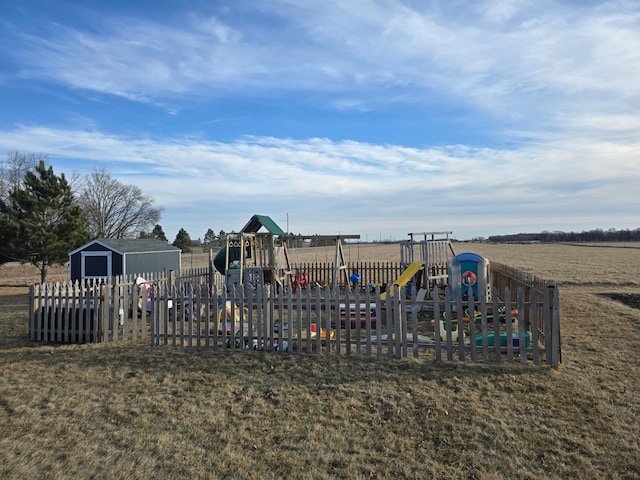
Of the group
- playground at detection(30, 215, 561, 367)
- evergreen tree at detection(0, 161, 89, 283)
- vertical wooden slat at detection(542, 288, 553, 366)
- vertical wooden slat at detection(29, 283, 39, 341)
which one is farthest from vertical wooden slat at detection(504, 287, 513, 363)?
evergreen tree at detection(0, 161, 89, 283)

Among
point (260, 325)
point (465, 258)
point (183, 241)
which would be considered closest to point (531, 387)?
point (260, 325)

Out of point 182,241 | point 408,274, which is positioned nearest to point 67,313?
point 408,274

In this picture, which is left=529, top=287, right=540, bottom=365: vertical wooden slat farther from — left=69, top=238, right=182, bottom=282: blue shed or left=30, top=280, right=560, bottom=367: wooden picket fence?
left=69, top=238, right=182, bottom=282: blue shed

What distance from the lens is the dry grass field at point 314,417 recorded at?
369 centimetres

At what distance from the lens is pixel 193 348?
7.89 metres

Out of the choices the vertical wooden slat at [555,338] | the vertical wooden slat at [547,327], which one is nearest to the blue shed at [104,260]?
the vertical wooden slat at [547,327]

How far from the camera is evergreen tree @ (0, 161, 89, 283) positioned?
2148cm

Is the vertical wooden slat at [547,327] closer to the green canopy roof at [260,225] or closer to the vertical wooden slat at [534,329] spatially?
the vertical wooden slat at [534,329]

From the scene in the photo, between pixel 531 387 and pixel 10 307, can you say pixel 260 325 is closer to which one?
pixel 531 387

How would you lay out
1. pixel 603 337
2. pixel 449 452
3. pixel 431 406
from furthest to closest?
pixel 603 337 → pixel 431 406 → pixel 449 452

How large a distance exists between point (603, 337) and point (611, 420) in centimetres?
454

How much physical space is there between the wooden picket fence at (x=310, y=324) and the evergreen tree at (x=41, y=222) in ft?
50.0

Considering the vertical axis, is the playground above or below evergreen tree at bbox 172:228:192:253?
below

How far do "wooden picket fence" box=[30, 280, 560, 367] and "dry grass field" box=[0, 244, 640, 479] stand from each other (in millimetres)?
388
